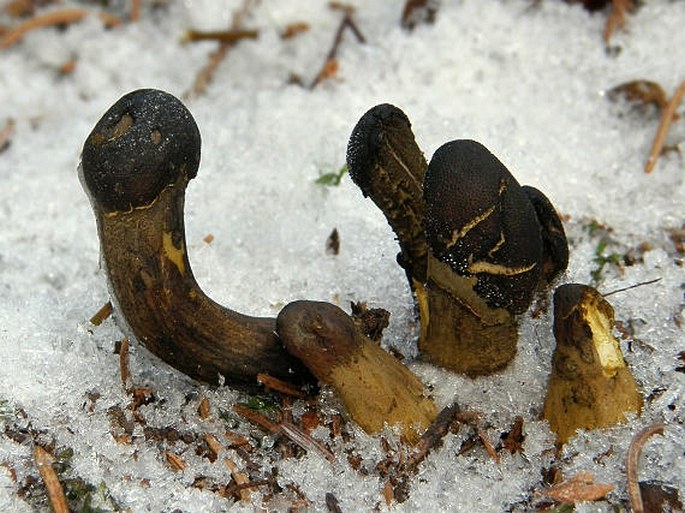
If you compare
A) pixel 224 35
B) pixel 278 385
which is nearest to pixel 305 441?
pixel 278 385

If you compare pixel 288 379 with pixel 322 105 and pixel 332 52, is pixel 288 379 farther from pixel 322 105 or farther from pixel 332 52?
pixel 332 52

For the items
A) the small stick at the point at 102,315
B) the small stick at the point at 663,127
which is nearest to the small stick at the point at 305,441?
the small stick at the point at 102,315

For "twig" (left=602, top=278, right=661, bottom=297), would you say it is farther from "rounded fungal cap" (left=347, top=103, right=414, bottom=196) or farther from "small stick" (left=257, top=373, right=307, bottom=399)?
"small stick" (left=257, top=373, right=307, bottom=399)

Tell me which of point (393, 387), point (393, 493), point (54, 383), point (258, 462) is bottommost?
point (54, 383)

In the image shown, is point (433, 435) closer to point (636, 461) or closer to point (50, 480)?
point (636, 461)

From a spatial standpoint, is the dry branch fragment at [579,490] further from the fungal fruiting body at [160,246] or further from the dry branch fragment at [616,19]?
the dry branch fragment at [616,19]

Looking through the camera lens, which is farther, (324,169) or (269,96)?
(269,96)

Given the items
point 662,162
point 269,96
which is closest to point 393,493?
point 662,162
